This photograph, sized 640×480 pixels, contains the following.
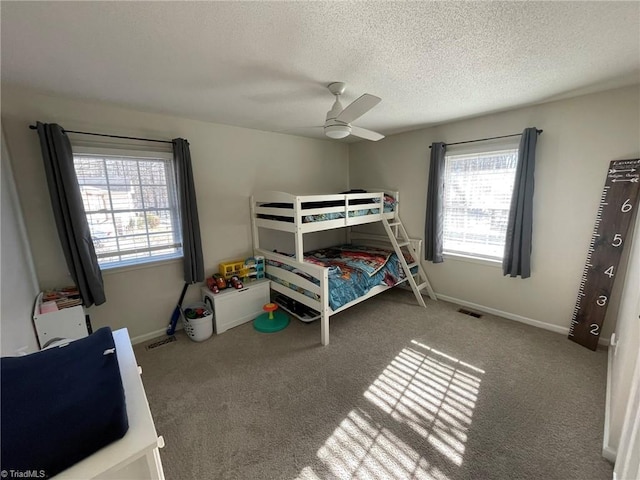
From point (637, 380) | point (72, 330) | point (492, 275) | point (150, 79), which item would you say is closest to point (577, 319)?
point (492, 275)

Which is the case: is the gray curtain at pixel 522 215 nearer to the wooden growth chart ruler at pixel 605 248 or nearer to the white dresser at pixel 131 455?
the wooden growth chart ruler at pixel 605 248

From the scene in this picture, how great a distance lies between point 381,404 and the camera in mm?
1879

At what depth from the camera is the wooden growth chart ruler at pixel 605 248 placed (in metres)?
2.18

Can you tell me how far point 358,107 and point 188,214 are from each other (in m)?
2.05

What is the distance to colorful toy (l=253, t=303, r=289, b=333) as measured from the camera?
113 inches

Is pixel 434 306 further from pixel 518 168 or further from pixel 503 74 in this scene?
pixel 503 74

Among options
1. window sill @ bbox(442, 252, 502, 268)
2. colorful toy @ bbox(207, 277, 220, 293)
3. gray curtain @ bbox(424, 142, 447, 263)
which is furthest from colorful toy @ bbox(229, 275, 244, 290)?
window sill @ bbox(442, 252, 502, 268)

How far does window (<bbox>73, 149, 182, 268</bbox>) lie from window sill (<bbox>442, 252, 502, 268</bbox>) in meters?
3.41

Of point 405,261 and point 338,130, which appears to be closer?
point 338,130

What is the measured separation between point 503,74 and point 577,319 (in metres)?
2.42

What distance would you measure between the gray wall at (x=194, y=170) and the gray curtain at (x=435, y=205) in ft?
5.49
